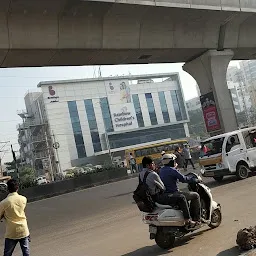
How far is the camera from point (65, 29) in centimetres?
1486

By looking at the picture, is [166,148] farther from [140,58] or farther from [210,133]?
[140,58]

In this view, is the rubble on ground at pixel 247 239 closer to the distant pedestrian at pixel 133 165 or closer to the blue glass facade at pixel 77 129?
the distant pedestrian at pixel 133 165

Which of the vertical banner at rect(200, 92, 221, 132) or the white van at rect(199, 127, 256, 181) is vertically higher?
the vertical banner at rect(200, 92, 221, 132)

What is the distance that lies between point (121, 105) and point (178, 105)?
57.8ft

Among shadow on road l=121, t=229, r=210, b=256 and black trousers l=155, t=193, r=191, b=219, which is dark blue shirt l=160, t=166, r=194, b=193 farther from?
shadow on road l=121, t=229, r=210, b=256

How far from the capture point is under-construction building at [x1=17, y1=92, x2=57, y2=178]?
81.6m

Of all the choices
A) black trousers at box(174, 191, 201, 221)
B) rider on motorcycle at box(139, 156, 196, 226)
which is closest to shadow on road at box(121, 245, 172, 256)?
rider on motorcycle at box(139, 156, 196, 226)

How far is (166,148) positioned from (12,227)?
4328cm

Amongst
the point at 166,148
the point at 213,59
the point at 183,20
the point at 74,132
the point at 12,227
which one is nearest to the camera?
the point at 12,227

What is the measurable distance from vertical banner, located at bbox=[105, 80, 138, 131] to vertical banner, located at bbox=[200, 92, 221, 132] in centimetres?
6908

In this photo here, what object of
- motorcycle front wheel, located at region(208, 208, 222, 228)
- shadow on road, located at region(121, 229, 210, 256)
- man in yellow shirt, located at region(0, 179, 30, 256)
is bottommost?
shadow on road, located at region(121, 229, 210, 256)

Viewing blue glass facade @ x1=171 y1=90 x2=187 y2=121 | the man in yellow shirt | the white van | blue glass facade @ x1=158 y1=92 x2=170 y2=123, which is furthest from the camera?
blue glass facade @ x1=171 y1=90 x2=187 y2=121

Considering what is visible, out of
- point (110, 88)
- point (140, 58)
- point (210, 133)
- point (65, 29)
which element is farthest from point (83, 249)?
point (110, 88)

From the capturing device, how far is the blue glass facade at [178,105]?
10006 cm
